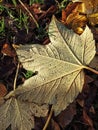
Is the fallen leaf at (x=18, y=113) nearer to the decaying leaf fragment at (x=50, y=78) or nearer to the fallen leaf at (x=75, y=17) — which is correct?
the decaying leaf fragment at (x=50, y=78)

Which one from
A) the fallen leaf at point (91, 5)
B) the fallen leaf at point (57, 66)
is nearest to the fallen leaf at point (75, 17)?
the fallen leaf at point (91, 5)

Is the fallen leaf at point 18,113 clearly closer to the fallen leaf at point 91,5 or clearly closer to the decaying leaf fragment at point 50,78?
the decaying leaf fragment at point 50,78

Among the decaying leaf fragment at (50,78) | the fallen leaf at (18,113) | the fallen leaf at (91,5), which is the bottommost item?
the fallen leaf at (18,113)

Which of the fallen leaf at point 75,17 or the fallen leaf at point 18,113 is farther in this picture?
the fallen leaf at point 75,17

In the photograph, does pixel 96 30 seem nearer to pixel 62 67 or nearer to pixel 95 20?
pixel 95 20

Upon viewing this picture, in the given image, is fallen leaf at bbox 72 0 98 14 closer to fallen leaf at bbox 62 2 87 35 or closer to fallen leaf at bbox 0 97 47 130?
fallen leaf at bbox 62 2 87 35

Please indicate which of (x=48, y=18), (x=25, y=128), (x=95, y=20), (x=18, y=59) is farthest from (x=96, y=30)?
(x=25, y=128)

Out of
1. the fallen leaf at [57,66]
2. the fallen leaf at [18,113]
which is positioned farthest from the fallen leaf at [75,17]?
the fallen leaf at [18,113]

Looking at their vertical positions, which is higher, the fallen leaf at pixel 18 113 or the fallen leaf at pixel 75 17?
the fallen leaf at pixel 75 17

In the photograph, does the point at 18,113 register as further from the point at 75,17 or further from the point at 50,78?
the point at 75,17
